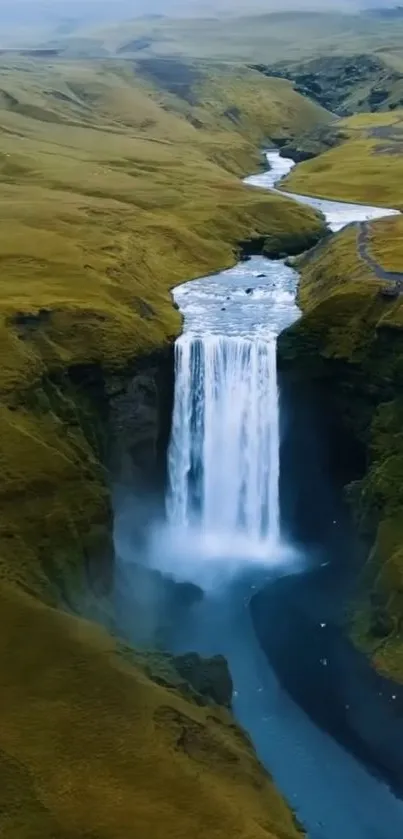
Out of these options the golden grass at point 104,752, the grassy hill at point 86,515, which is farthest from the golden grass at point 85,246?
the golden grass at point 104,752

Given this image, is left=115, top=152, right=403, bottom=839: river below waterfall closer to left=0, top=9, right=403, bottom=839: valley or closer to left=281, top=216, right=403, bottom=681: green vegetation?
left=0, top=9, right=403, bottom=839: valley

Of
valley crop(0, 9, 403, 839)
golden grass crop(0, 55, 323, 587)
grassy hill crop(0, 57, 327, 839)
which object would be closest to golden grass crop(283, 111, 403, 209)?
golden grass crop(0, 55, 323, 587)

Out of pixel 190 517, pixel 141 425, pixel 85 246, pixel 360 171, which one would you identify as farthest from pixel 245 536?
pixel 360 171

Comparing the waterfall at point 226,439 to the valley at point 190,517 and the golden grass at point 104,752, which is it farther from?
the golden grass at point 104,752

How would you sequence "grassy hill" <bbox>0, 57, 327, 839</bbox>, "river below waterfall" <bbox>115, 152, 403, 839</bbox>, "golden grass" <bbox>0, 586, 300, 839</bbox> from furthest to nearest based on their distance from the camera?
1. "river below waterfall" <bbox>115, 152, 403, 839</bbox>
2. "grassy hill" <bbox>0, 57, 327, 839</bbox>
3. "golden grass" <bbox>0, 586, 300, 839</bbox>

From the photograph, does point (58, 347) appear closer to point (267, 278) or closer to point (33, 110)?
point (267, 278)
